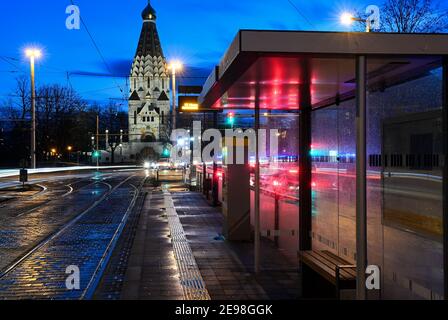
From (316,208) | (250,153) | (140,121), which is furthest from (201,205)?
(140,121)

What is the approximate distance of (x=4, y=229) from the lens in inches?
519

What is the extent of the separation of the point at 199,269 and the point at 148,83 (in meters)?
129

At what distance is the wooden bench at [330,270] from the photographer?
5254mm

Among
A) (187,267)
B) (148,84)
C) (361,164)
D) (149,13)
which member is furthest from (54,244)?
(149,13)

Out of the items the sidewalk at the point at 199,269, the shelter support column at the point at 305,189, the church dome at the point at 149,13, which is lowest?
the sidewalk at the point at 199,269

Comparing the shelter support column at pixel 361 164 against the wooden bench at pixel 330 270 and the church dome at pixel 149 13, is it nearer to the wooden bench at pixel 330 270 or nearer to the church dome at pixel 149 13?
the wooden bench at pixel 330 270

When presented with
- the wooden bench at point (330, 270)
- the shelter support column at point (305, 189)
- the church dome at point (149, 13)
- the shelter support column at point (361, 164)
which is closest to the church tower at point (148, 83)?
the church dome at point (149, 13)

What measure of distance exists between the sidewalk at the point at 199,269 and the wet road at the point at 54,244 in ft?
2.15

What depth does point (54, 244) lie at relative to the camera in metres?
10.7

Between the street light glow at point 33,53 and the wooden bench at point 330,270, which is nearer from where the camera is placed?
the wooden bench at point 330,270

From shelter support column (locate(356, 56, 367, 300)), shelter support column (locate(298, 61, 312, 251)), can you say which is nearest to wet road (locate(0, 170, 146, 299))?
shelter support column (locate(298, 61, 312, 251))

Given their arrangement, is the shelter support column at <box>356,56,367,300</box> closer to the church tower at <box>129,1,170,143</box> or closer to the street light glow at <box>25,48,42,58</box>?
the street light glow at <box>25,48,42,58</box>

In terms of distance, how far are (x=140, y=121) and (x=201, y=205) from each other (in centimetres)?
11363

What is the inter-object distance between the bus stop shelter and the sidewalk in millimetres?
1045
